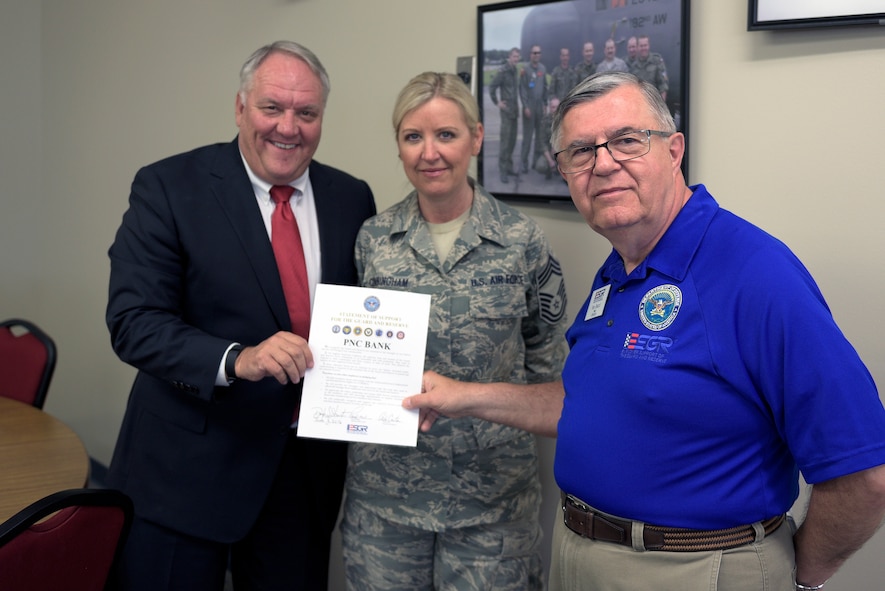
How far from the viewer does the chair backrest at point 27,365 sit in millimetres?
3143

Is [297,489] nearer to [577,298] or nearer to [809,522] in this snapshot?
[577,298]

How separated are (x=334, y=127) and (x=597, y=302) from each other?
185 cm

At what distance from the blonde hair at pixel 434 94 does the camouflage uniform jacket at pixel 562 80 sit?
1.22ft

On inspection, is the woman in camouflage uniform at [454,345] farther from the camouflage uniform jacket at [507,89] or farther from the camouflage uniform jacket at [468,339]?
the camouflage uniform jacket at [507,89]

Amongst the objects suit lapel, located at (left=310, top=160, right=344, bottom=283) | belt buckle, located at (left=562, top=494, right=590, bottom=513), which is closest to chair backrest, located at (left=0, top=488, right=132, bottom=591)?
suit lapel, located at (left=310, top=160, right=344, bottom=283)

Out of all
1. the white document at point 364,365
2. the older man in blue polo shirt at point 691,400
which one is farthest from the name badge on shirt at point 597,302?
the white document at point 364,365

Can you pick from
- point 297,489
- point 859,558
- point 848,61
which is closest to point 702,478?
point 859,558

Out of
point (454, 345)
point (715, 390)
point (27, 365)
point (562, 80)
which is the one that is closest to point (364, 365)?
point (454, 345)

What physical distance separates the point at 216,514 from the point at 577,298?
47.4 inches

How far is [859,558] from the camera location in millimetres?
1877

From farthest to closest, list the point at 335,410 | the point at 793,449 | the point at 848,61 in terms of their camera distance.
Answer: the point at 335,410 < the point at 848,61 < the point at 793,449

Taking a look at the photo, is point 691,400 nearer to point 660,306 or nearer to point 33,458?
point 660,306

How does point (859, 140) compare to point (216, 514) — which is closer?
point (859, 140)

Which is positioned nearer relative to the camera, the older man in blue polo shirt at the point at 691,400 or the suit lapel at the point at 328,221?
the older man in blue polo shirt at the point at 691,400
